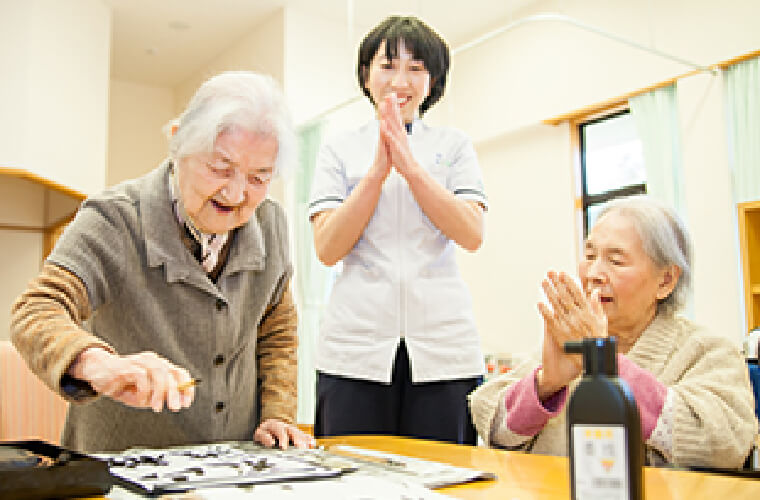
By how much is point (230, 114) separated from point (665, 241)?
1.00 metres

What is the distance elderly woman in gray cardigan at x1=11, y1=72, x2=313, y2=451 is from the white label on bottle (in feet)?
2.63

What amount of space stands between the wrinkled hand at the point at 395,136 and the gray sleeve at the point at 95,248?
27.0 inches

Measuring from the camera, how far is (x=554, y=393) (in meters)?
1.45

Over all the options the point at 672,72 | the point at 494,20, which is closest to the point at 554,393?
the point at 672,72

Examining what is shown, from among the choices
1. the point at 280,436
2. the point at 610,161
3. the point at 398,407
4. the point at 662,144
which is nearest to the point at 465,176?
the point at 398,407

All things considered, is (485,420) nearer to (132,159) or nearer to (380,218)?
(380,218)

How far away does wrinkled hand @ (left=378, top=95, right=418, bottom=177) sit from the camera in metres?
1.75

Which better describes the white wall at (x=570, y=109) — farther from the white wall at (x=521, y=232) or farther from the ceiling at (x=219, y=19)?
the ceiling at (x=219, y=19)

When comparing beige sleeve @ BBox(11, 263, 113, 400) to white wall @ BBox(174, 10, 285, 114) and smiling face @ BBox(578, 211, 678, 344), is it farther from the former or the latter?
white wall @ BBox(174, 10, 285, 114)

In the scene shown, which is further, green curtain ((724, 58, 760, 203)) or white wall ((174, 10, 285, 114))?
white wall ((174, 10, 285, 114))

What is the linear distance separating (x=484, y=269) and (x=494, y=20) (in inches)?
90.9

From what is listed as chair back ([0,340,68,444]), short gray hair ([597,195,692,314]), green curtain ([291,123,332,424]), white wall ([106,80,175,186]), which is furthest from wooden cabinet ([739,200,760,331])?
white wall ([106,80,175,186])

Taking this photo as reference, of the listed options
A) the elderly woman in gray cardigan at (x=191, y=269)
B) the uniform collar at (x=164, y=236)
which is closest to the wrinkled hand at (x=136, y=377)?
the elderly woman in gray cardigan at (x=191, y=269)

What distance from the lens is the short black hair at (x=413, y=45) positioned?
1.88 m
